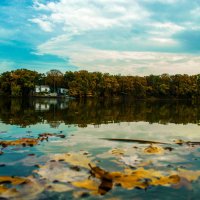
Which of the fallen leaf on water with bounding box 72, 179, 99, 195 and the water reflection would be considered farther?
the water reflection

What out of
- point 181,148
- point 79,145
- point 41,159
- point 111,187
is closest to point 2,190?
point 111,187

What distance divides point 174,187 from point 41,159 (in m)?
3.83

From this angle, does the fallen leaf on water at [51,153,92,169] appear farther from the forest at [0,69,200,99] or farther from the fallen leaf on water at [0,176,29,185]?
the forest at [0,69,200,99]

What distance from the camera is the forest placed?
369 feet

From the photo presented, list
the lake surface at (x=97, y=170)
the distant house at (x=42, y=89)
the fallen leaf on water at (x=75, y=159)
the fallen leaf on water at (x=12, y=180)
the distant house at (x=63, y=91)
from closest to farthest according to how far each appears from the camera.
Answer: the lake surface at (x=97, y=170) < the fallen leaf on water at (x=12, y=180) < the fallen leaf on water at (x=75, y=159) < the distant house at (x=42, y=89) < the distant house at (x=63, y=91)

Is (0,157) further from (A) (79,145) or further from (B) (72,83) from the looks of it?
(B) (72,83)

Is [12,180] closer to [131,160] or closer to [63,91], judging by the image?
[131,160]

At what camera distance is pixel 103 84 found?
121m

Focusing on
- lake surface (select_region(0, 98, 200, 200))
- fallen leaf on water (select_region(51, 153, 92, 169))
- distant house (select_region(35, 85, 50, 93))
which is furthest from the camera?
distant house (select_region(35, 85, 50, 93))

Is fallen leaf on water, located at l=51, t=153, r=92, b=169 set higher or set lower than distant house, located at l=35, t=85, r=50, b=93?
lower

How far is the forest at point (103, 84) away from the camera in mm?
112438

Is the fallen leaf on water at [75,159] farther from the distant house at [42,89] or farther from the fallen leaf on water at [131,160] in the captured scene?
the distant house at [42,89]

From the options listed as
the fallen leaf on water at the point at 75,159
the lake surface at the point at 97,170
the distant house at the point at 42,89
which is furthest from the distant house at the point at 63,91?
the fallen leaf on water at the point at 75,159

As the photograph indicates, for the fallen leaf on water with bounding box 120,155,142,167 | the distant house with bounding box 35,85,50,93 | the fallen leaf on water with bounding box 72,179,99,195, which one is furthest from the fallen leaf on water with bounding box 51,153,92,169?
the distant house with bounding box 35,85,50,93
